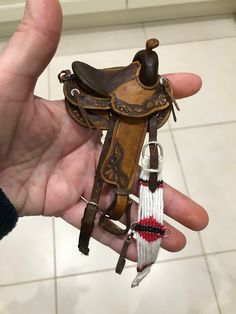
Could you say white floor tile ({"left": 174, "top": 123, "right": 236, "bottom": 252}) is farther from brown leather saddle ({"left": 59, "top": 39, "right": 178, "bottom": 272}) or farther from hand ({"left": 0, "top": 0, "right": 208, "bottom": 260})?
brown leather saddle ({"left": 59, "top": 39, "right": 178, "bottom": 272})

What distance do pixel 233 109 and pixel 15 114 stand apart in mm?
979

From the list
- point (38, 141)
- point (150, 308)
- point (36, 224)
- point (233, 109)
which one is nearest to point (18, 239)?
point (36, 224)

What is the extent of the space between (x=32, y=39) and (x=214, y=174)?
84 cm

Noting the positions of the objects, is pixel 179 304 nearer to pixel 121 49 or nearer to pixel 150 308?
pixel 150 308

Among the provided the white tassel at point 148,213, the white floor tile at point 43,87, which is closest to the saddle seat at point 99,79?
the white tassel at point 148,213

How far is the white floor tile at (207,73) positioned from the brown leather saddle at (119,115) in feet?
2.22

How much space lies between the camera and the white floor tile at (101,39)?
1563mm

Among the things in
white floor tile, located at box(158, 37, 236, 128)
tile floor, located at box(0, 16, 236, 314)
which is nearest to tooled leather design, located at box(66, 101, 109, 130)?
tile floor, located at box(0, 16, 236, 314)

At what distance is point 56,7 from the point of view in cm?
56

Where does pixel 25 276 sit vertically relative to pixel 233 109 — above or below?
below

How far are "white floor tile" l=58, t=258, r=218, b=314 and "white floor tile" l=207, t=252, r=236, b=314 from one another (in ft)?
0.08

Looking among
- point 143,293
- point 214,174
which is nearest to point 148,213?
point 143,293

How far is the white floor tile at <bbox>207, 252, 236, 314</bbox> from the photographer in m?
1.02

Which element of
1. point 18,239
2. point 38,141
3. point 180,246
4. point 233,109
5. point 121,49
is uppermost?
point 121,49
